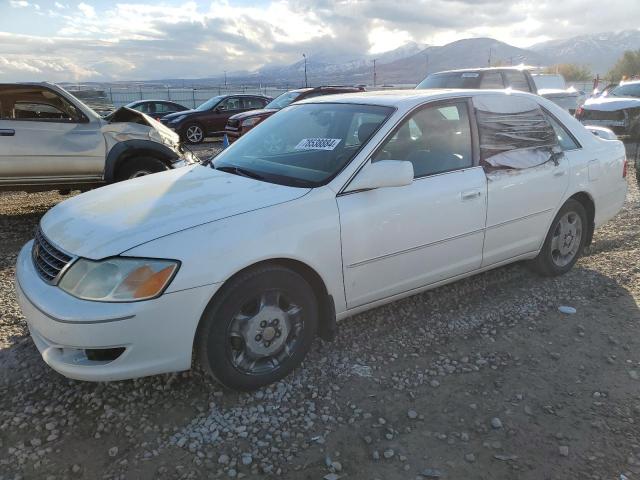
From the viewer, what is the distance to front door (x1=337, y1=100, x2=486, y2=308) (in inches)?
124

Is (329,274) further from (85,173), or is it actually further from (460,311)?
(85,173)

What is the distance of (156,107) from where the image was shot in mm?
19141

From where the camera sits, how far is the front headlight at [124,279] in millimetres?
2504

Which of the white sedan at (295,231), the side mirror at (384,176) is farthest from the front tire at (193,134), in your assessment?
the side mirror at (384,176)

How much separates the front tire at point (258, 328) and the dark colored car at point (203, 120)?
45.5 ft

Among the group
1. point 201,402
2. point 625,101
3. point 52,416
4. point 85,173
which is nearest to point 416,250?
point 201,402

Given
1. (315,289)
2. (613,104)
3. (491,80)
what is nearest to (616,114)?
(613,104)

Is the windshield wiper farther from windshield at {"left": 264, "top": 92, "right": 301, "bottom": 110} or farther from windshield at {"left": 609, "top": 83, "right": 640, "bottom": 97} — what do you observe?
windshield at {"left": 609, "top": 83, "right": 640, "bottom": 97}

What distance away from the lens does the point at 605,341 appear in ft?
11.6

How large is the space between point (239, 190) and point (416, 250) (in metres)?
1.20

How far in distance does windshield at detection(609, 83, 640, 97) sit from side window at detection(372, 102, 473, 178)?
1233 centimetres

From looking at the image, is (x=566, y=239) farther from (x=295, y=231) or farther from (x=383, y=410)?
(x=295, y=231)

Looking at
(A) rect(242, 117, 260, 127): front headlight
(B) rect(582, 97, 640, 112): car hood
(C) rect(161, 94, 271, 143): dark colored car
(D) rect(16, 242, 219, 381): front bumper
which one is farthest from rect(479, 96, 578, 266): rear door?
(C) rect(161, 94, 271, 143): dark colored car

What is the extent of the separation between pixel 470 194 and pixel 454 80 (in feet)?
24.4
